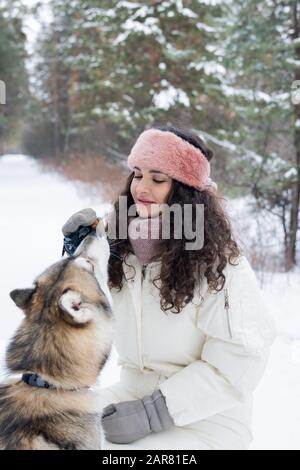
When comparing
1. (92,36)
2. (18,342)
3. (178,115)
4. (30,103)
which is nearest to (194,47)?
Answer: (178,115)

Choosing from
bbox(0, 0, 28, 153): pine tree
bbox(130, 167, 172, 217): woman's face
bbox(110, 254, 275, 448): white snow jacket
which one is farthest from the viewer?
bbox(0, 0, 28, 153): pine tree

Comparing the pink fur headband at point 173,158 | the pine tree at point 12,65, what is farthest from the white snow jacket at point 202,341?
the pine tree at point 12,65

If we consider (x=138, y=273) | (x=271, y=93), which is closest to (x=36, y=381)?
(x=138, y=273)

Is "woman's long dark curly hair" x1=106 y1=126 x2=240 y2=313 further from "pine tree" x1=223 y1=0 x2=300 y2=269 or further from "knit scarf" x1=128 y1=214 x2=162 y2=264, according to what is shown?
"pine tree" x1=223 y1=0 x2=300 y2=269

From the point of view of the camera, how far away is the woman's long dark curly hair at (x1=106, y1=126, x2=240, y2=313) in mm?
2236

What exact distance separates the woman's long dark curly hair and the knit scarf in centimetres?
4

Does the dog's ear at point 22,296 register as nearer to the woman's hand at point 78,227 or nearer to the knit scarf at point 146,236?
the woman's hand at point 78,227

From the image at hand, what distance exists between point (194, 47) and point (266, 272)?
6.06 m

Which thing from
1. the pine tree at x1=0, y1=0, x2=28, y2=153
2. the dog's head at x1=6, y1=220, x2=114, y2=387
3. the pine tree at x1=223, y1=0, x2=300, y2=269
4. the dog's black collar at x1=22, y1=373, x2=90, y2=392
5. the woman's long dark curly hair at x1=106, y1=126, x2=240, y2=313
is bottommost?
the dog's black collar at x1=22, y1=373, x2=90, y2=392

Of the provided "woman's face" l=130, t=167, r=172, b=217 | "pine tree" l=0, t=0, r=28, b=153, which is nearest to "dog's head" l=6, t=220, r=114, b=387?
"woman's face" l=130, t=167, r=172, b=217

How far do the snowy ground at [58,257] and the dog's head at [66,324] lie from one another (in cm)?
27

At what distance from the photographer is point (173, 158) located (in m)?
2.32

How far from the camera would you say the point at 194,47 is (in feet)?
33.7

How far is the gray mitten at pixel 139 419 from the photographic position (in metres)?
2.23
